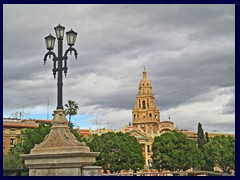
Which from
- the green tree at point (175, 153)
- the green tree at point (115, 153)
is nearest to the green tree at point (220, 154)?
the green tree at point (175, 153)

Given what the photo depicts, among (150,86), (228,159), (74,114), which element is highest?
(150,86)

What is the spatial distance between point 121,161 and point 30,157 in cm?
4345

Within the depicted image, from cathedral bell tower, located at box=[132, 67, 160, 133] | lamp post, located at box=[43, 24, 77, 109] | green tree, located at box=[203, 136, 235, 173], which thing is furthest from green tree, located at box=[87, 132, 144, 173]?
cathedral bell tower, located at box=[132, 67, 160, 133]

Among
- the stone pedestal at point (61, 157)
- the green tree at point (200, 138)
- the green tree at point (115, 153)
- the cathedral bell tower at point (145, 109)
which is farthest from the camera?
the cathedral bell tower at point (145, 109)

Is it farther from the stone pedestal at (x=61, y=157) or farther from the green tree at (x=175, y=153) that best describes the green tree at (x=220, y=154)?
the stone pedestal at (x=61, y=157)

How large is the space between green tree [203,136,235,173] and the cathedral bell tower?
49562 mm

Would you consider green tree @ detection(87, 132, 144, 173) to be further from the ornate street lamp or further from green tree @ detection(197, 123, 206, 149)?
the ornate street lamp

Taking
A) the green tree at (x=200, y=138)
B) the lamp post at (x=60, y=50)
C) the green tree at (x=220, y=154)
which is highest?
the lamp post at (x=60, y=50)

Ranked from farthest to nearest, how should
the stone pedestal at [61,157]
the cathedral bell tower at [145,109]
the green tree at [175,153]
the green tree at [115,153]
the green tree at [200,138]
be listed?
the cathedral bell tower at [145,109], the green tree at [200,138], the green tree at [175,153], the green tree at [115,153], the stone pedestal at [61,157]

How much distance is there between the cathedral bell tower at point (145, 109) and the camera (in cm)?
12088

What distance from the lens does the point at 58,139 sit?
1570cm

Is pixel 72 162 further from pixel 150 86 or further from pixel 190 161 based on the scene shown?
pixel 150 86

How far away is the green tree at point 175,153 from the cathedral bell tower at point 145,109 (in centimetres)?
5553
